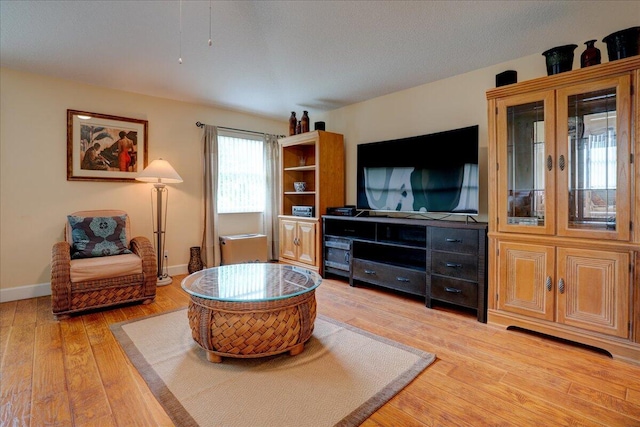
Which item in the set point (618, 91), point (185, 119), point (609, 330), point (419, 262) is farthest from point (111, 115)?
point (609, 330)

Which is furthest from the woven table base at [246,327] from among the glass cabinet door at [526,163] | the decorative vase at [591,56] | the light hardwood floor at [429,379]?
the decorative vase at [591,56]

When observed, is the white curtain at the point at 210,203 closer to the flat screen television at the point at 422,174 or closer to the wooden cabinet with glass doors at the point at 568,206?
the flat screen television at the point at 422,174

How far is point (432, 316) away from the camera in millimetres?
2764

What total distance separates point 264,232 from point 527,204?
3.69 m

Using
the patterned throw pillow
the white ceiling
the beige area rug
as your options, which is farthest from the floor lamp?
the beige area rug

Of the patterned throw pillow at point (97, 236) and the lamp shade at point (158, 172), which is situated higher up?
the lamp shade at point (158, 172)

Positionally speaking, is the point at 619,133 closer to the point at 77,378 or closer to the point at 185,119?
the point at 77,378

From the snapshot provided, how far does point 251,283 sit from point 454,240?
1.80 m

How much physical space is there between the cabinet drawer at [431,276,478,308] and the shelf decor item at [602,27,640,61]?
1.87 metres

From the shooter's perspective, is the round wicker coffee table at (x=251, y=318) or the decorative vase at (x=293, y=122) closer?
the round wicker coffee table at (x=251, y=318)

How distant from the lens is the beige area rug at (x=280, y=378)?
1486 mm

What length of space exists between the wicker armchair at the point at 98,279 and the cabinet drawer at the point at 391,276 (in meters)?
2.18

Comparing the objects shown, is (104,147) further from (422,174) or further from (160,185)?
(422,174)

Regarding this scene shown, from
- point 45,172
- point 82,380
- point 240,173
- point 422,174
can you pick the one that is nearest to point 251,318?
point 82,380
